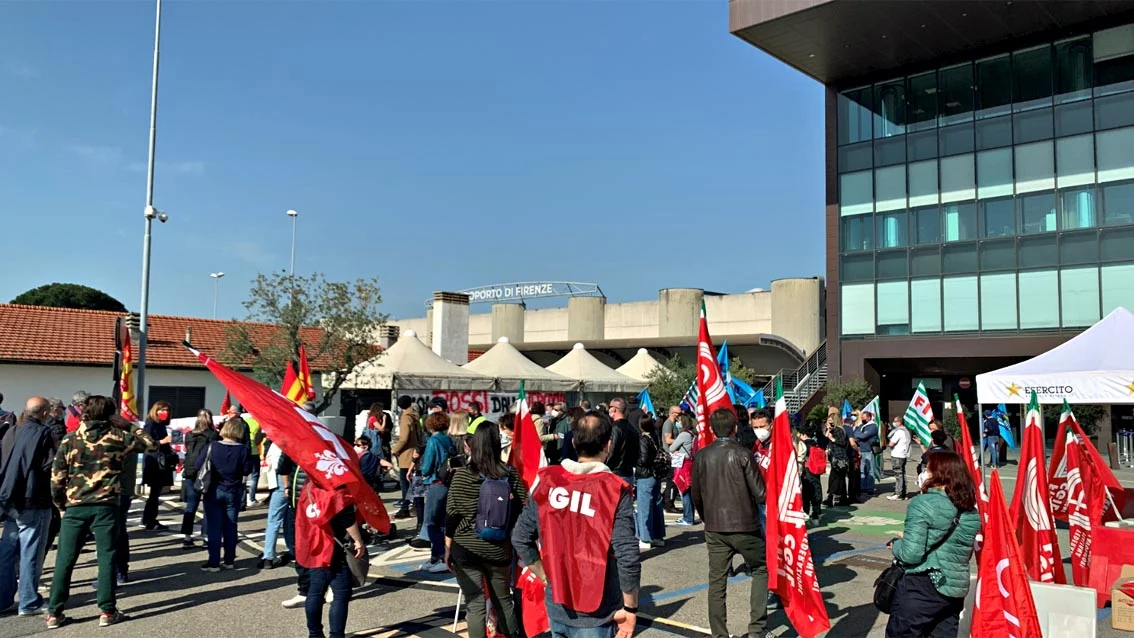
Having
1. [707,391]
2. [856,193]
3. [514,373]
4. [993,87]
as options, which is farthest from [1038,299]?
[707,391]

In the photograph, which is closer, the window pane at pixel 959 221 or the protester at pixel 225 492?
the protester at pixel 225 492

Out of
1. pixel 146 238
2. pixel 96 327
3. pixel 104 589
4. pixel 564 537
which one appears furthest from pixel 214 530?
pixel 96 327

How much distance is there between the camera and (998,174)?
29.5 metres

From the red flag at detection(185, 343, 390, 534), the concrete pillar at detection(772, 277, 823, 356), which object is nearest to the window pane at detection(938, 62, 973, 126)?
the concrete pillar at detection(772, 277, 823, 356)

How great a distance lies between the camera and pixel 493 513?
18.2ft

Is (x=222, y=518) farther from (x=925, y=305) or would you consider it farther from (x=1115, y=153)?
(x=1115, y=153)

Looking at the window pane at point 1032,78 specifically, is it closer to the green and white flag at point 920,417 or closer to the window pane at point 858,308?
the window pane at point 858,308

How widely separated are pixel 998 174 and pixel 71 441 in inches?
1176

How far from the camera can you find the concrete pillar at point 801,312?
42.3 meters

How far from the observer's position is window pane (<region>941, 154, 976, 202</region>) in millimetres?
30109

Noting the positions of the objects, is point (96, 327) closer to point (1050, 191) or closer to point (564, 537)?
point (564, 537)

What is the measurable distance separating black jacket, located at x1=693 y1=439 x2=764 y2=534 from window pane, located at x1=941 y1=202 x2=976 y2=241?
27.1m

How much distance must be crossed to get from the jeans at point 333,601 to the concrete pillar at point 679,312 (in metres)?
41.4

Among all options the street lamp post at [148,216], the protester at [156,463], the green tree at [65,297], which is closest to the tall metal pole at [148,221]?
the street lamp post at [148,216]
